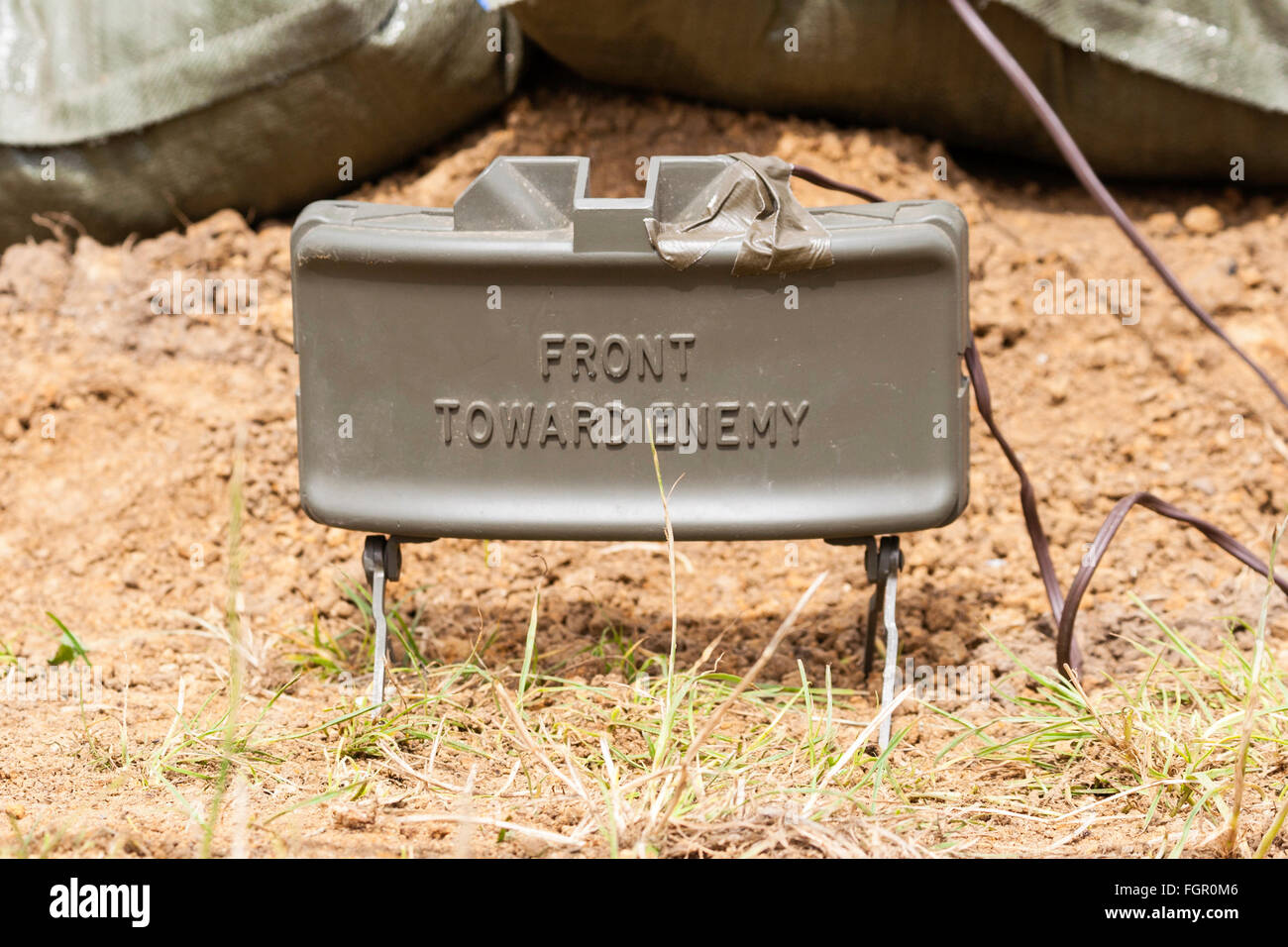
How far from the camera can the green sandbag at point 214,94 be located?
→ 2.55 metres

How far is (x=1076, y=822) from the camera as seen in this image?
1426 millimetres

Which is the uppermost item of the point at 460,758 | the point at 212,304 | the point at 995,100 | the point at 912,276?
the point at 995,100

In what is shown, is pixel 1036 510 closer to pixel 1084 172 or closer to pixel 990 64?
pixel 1084 172

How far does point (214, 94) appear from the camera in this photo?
102 inches

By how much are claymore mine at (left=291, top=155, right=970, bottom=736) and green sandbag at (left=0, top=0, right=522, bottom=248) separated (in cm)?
110

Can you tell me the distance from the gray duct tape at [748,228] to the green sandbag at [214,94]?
1.28m

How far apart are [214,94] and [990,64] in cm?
162

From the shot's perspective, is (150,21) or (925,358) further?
→ (150,21)

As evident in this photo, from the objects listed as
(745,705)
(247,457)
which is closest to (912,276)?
(745,705)

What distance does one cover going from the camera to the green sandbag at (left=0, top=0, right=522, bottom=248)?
2553 millimetres

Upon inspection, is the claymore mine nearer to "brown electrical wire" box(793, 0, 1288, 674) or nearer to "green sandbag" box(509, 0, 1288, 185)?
"brown electrical wire" box(793, 0, 1288, 674)

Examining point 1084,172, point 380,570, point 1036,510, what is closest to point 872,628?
point 1036,510

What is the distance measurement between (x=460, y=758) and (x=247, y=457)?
1.04m

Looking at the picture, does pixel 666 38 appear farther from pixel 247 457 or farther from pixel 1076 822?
pixel 1076 822
